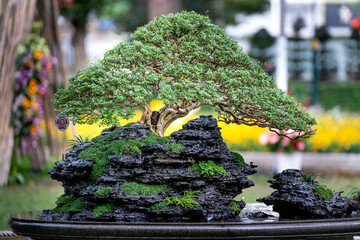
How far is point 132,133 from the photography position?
5391 mm

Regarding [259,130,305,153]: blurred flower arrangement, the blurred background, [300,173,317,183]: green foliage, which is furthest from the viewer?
[259,130,305,153]: blurred flower arrangement

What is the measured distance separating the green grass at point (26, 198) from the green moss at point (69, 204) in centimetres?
277

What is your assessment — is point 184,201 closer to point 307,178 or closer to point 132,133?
point 132,133

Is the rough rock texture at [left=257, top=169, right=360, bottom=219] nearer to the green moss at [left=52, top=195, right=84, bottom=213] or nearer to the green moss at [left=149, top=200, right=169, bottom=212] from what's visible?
the green moss at [left=149, top=200, right=169, bottom=212]

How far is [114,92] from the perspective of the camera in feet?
17.1

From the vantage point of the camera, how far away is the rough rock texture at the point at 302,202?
522 centimetres

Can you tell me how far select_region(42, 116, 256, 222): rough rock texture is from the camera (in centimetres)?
491

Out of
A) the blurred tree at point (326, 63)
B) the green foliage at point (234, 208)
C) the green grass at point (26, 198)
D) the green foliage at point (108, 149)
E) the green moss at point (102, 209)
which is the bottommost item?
the green grass at point (26, 198)

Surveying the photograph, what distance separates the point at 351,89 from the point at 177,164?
19.5m

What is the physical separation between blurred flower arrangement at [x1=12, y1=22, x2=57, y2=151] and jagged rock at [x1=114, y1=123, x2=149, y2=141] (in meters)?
6.24

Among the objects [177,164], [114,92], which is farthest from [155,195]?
[114,92]

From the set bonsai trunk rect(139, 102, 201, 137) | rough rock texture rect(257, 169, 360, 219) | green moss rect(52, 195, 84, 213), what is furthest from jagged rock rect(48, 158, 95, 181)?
rough rock texture rect(257, 169, 360, 219)

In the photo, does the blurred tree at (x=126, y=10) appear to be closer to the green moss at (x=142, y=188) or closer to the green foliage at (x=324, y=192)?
the green foliage at (x=324, y=192)

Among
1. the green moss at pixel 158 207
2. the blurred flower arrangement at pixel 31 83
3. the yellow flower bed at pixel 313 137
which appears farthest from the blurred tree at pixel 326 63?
the green moss at pixel 158 207
